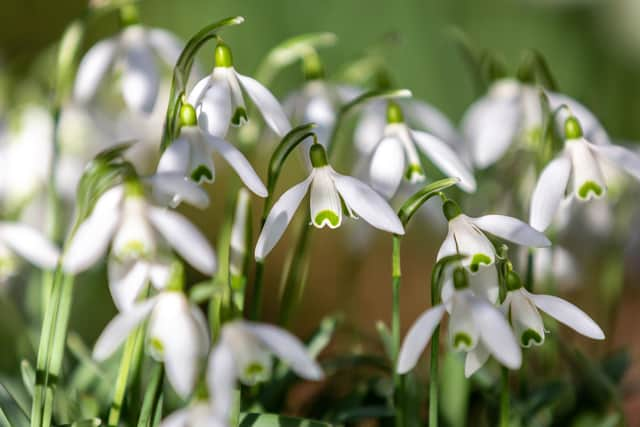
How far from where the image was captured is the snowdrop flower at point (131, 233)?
28.5 inches

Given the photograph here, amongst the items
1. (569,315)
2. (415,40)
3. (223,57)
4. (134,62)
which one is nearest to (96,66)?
(134,62)

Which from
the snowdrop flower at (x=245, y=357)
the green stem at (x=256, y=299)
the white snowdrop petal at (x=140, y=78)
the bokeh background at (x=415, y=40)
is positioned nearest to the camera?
the snowdrop flower at (x=245, y=357)

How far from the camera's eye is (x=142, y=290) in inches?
36.8

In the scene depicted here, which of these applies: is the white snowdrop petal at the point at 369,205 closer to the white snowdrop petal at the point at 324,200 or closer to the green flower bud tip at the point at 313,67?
the white snowdrop petal at the point at 324,200

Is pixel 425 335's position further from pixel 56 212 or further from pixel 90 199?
pixel 56 212

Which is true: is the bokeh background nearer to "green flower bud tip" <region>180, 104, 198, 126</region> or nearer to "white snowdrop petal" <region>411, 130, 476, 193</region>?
"white snowdrop petal" <region>411, 130, 476, 193</region>

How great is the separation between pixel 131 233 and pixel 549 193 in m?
0.43

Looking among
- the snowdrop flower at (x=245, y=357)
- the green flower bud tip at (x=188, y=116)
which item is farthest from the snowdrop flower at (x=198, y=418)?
the green flower bud tip at (x=188, y=116)

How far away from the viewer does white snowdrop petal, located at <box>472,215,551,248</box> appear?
0.84 m

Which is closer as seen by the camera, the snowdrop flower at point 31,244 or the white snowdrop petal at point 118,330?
the white snowdrop petal at point 118,330

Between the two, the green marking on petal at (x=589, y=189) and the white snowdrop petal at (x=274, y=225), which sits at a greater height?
the white snowdrop petal at (x=274, y=225)

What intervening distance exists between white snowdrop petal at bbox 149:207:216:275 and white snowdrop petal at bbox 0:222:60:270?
15 cm

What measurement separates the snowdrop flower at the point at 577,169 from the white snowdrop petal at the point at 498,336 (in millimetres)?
224

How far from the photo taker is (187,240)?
73 centimetres
